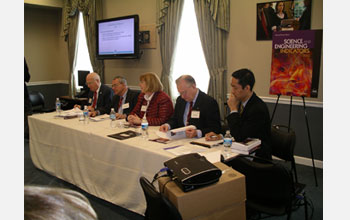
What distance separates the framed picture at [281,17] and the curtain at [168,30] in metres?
1.41

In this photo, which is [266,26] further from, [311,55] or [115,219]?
[115,219]

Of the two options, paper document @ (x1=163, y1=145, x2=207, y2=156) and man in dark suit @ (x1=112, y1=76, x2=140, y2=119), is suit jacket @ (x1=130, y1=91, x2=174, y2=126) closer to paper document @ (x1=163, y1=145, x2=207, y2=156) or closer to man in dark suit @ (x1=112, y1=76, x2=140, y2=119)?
man in dark suit @ (x1=112, y1=76, x2=140, y2=119)

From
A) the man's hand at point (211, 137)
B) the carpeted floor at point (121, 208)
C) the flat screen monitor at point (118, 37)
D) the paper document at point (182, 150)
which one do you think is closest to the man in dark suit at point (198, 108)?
the man's hand at point (211, 137)

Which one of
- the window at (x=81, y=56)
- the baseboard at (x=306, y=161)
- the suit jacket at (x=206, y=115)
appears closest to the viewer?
the suit jacket at (x=206, y=115)

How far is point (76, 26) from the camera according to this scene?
6855 mm

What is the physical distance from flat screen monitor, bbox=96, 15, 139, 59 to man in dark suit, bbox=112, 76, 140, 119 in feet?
Answer: 4.74

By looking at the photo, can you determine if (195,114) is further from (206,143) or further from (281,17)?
(281,17)

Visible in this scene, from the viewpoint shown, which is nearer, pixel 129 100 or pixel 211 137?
pixel 211 137

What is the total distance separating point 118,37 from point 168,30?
1.13m

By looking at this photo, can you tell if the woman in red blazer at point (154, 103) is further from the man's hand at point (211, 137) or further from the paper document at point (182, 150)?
the paper document at point (182, 150)

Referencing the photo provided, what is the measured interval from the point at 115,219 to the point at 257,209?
135cm

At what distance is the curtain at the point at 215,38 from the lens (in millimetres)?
4332

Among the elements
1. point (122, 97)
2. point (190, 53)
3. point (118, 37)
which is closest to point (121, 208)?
point (122, 97)

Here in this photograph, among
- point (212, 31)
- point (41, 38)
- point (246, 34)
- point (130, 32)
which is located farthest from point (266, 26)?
point (41, 38)
